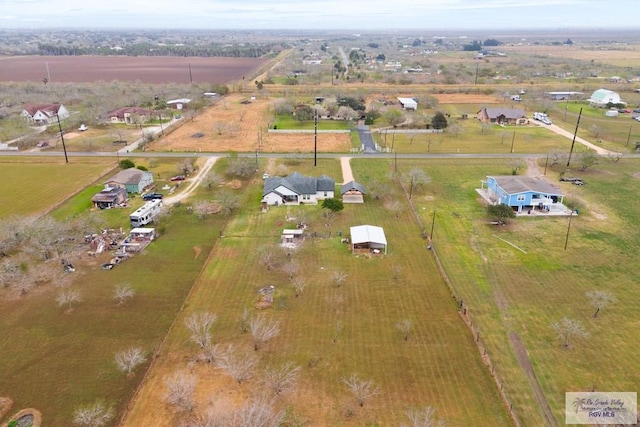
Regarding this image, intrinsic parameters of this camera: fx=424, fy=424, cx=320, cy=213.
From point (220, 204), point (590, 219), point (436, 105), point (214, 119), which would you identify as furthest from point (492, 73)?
point (220, 204)

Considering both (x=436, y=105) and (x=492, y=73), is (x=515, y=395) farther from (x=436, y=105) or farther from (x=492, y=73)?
(x=492, y=73)

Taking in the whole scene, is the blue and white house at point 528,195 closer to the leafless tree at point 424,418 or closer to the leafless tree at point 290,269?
the leafless tree at point 290,269

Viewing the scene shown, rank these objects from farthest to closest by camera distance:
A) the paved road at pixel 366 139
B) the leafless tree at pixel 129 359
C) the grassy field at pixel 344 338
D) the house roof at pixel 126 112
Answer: the house roof at pixel 126 112 → the paved road at pixel 366 139 → the leafless tree at pixel 129 359 → the grassy field at pixel 344 338

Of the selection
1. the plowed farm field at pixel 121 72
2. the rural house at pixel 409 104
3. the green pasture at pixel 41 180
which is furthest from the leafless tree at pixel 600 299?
the plowed farm field at pixel 121 72

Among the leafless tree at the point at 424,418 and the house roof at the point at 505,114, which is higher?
the house roof at the point at 505,114

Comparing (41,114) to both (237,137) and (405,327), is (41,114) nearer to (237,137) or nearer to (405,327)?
(237,137)

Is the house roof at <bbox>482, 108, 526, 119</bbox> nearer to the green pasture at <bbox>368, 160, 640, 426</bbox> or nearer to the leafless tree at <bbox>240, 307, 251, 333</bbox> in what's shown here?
the green pasture at <bbox>368, 160, 640, 426</bbox>

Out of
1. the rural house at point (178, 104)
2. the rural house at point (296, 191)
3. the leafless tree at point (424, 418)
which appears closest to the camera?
the leafless tree at point (424, 418)
